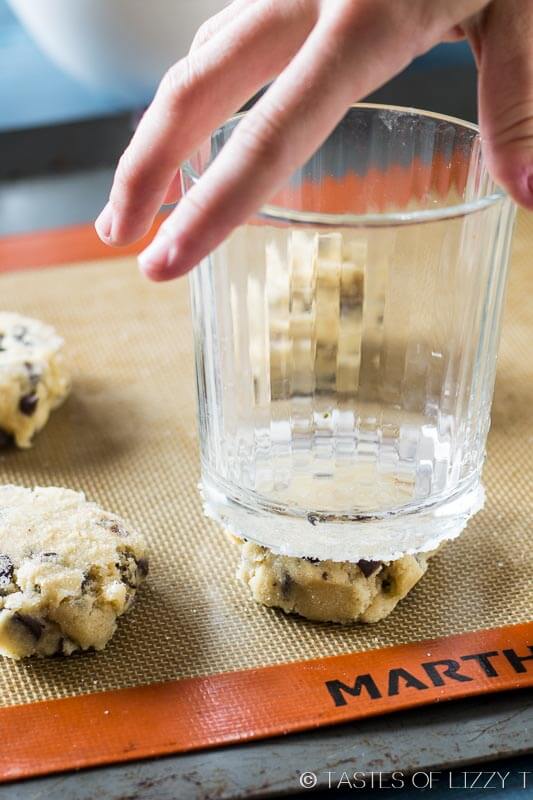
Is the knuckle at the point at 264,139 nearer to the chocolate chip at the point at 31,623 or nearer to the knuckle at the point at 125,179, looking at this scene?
the knuckle at the point at 125,179

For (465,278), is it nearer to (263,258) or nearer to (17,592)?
(263,258)

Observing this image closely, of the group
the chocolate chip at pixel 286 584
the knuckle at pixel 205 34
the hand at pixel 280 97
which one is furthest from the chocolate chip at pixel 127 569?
the knuckle at pixel 205 34

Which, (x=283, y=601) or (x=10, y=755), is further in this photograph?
(x=283, y=601)

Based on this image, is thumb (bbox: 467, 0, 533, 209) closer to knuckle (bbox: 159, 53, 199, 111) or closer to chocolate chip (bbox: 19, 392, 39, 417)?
knuckle (bbox: 159, 53, 199, 111)

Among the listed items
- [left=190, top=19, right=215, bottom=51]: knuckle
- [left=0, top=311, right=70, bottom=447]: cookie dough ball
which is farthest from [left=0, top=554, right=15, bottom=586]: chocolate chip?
[left=190, top=19, right=215, bottom=51]: knuckle

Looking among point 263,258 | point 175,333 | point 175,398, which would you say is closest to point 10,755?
point 263,258

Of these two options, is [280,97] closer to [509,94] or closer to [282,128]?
[282,128]
